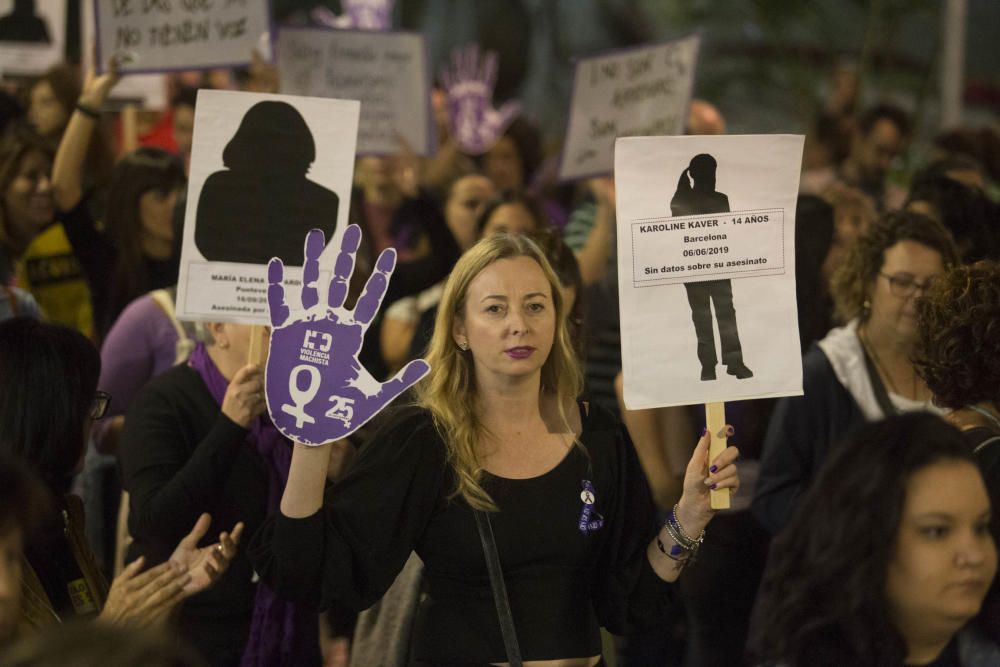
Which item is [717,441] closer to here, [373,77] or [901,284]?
[901,284]

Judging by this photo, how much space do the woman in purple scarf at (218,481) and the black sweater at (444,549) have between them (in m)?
0.43

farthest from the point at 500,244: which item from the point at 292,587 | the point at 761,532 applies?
the point at 761,532

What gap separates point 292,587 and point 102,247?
3.01 m

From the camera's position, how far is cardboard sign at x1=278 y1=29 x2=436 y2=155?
688 centimetres

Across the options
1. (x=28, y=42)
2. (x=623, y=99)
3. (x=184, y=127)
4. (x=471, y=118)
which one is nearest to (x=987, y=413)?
(x=623, y=99)

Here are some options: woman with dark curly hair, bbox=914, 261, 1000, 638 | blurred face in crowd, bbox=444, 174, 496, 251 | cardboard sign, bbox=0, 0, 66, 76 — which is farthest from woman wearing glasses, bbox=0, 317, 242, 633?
cardboard sign, bbox=0, 0, 66, 76

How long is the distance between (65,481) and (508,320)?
1.13m

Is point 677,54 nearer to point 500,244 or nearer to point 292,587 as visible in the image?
point 500,244

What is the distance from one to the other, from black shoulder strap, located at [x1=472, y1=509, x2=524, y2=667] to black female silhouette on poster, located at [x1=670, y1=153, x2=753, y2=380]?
0.70 meters

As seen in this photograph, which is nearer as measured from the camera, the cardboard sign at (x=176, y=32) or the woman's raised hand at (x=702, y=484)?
the woman's raised hand at (x=702, y=484)

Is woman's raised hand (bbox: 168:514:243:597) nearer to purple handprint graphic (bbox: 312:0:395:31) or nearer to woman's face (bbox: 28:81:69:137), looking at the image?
woman's face (bbox: 28:81:69:137)

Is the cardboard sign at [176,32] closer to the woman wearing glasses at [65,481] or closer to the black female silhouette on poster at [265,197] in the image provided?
the black female silhouette on poster at [265,197]

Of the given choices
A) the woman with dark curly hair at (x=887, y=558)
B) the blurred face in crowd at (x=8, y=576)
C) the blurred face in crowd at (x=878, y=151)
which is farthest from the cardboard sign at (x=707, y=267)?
the blurred face in crowd at (x=878, y=151)

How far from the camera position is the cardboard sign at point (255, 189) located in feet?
13.4
